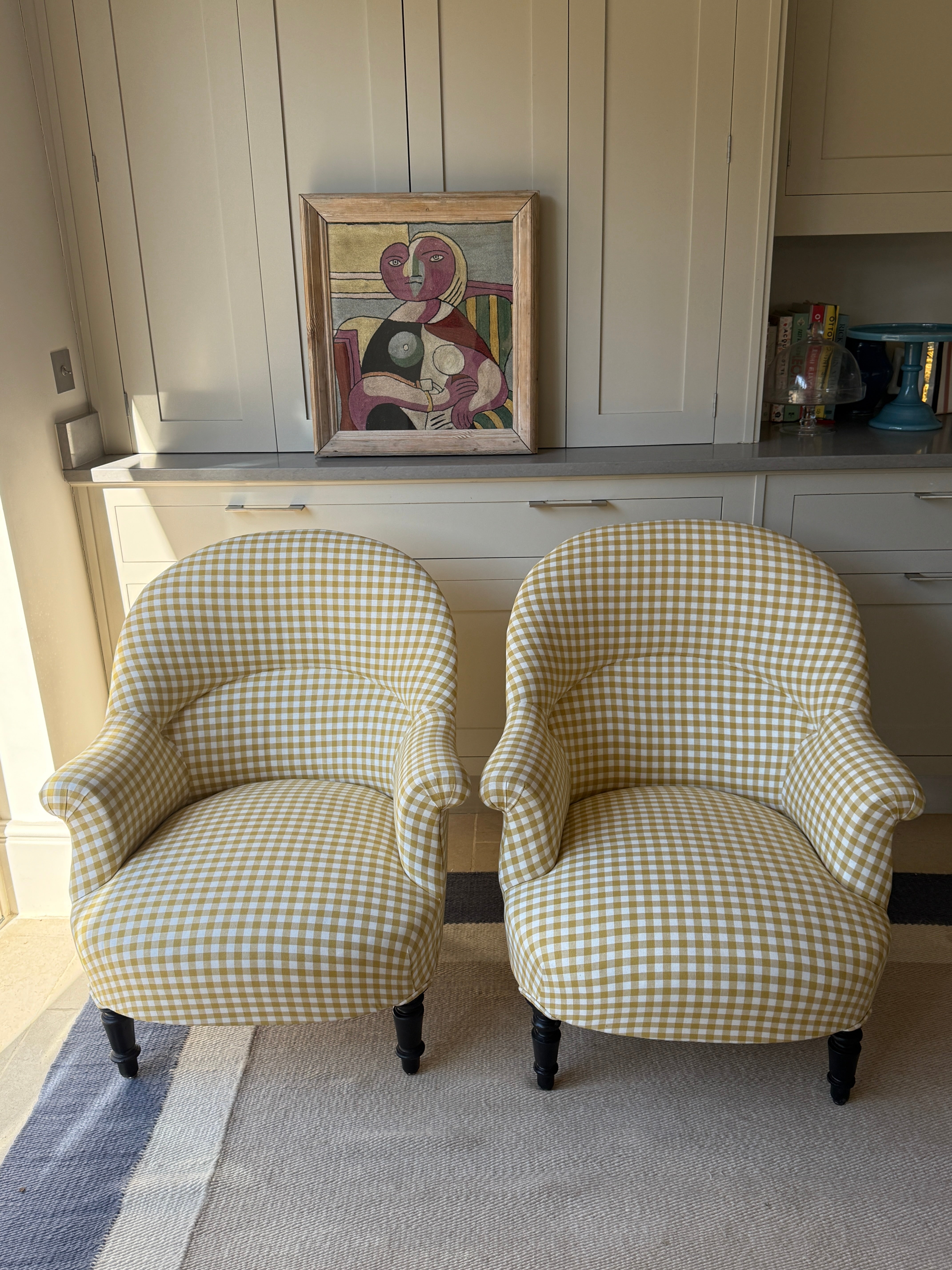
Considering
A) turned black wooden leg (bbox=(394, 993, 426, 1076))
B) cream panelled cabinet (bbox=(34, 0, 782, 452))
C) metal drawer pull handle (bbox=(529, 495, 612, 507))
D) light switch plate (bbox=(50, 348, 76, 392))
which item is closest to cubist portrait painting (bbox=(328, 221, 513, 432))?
cream panelled cabinet (bbox=(34, 0, 782, 452))

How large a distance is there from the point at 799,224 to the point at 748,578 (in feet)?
3.63

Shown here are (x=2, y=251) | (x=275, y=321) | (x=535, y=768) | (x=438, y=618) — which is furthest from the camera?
(x=275, y=321)

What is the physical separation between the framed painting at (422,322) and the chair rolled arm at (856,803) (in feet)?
3.53

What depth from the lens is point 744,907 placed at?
5.12 ft

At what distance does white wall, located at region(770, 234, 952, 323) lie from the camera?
2766 mm

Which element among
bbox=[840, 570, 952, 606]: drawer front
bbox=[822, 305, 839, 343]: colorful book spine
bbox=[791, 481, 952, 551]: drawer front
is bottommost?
bbox=[840, 570, 952, 606]: drawer front

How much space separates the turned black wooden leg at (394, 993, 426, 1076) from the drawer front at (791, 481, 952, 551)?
146cm

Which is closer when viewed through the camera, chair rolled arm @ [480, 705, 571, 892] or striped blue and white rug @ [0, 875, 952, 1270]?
striped blue and white rug @ [0, 875, 952, 1270]

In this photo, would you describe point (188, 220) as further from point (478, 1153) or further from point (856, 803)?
point (478, 1153)

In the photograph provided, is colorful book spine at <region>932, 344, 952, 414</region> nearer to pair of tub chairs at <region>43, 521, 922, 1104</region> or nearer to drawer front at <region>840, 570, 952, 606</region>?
drawer front at <region>840, 570, 952, 606</region>

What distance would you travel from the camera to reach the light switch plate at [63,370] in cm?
234

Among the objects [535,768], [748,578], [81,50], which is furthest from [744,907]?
[81,50]

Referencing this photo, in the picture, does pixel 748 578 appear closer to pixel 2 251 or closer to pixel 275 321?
pixel 275 321

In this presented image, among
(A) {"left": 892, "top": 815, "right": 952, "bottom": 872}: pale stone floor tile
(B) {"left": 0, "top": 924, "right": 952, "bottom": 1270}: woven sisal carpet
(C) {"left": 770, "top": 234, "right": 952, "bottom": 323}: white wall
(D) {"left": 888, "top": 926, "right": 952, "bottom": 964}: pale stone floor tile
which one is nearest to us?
(B) {"left": 0, "top": 924, "right": 952, "bottom": 1270}: woven sisal carpet
